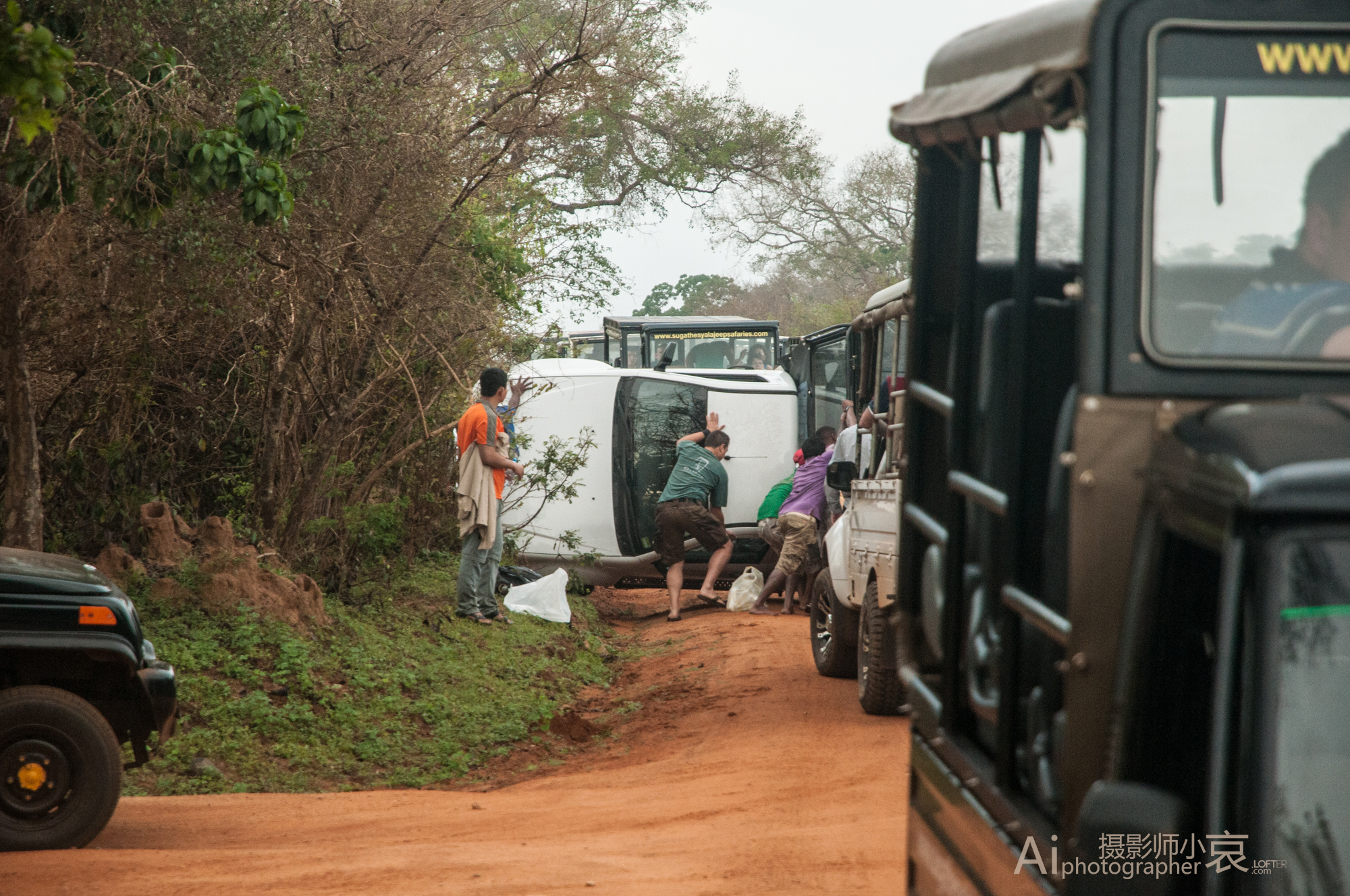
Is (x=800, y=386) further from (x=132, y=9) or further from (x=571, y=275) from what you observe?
(x=132, y=9)

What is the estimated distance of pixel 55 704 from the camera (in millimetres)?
5512

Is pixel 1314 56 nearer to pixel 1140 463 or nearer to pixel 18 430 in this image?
pixel 1140 463

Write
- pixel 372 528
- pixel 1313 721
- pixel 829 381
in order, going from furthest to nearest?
pixel 829 381
pixel 372 528
pixel 1313 721

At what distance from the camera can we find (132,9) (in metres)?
8.00

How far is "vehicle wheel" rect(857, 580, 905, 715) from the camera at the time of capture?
8.12 m

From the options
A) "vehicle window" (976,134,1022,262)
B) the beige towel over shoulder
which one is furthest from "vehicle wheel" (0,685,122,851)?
the beige towel over shoulder

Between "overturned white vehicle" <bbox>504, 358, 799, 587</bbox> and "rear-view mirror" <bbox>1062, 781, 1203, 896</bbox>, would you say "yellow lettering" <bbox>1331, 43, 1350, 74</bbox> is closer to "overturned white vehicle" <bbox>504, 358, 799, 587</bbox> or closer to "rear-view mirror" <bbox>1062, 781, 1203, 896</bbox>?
"rear-view mirror" <bbox>1062, 781, 1203, 896</bbox>

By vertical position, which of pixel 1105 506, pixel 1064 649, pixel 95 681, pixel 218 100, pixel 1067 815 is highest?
pixel 218 100

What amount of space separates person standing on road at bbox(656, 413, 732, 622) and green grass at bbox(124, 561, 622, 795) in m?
2.87

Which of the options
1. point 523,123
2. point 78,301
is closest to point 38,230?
point 78,301

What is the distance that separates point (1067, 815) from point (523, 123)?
33.2 feet

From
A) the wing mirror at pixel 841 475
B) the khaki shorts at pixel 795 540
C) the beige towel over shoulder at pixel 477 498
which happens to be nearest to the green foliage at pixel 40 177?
the beige towel over shoulder at pixel 477 498

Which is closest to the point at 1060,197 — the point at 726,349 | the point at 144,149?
the point at 144,149

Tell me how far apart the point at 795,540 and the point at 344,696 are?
17.5 ft
